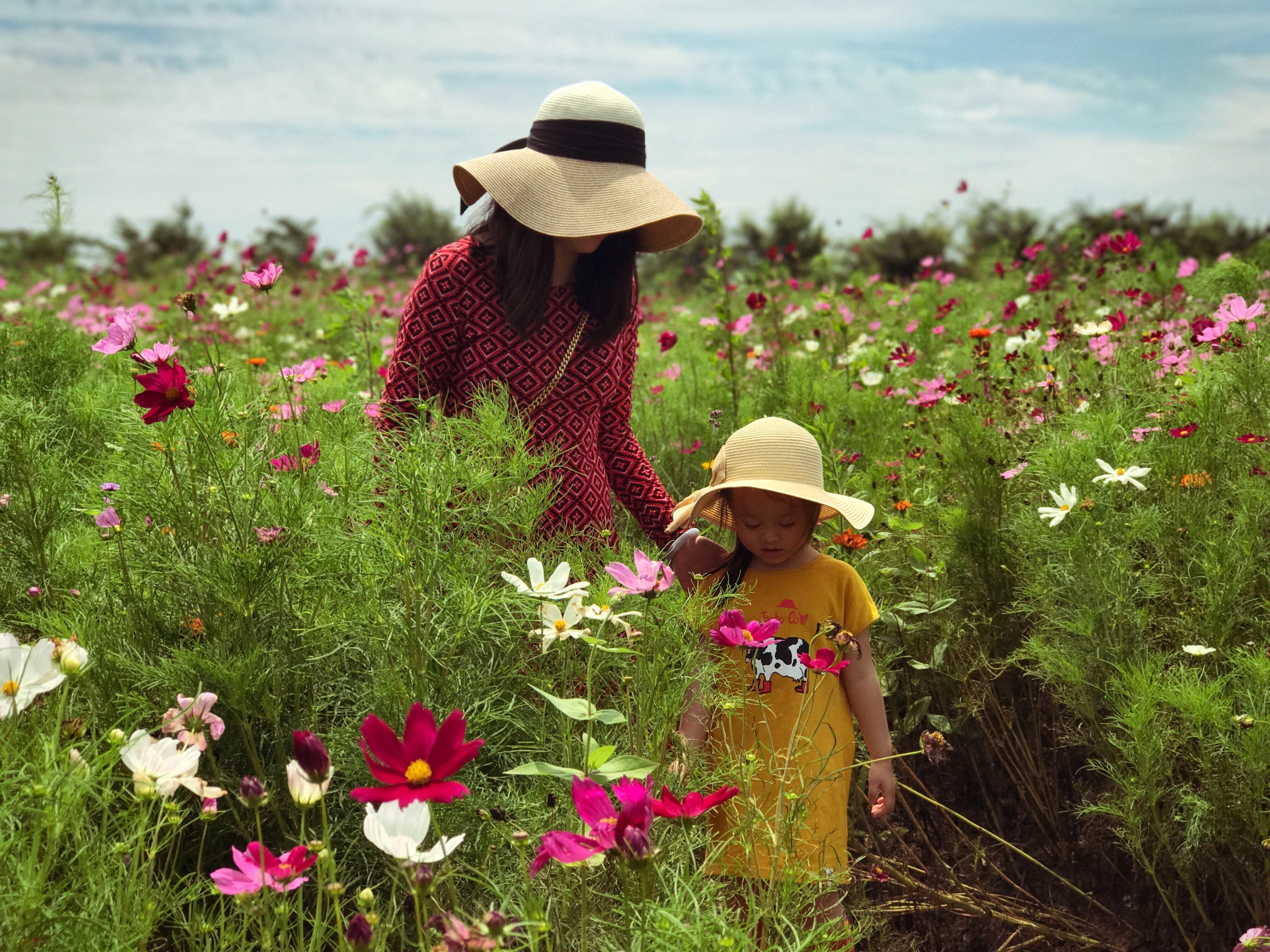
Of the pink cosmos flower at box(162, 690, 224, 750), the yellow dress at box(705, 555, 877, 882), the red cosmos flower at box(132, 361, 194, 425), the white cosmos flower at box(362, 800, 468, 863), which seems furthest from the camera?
the yellow dress at box(705, 555, 877, 882)

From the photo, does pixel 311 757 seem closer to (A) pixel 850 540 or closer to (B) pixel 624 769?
(B) pixel 624 769

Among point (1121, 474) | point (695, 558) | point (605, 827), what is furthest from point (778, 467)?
point (605, 827)

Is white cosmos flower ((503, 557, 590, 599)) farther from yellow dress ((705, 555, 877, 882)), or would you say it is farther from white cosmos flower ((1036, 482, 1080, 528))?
white cosmos flower ((1036, 482, 1080, 528))

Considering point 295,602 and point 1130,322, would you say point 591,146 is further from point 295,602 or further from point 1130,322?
point 1130,322

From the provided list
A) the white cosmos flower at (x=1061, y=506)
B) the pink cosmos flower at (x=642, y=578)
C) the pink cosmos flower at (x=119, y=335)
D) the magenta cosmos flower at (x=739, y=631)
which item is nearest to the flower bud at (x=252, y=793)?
the pink cosmos flower at (x=642, y=578)

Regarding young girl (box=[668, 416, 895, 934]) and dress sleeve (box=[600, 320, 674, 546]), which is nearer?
young girl (box=[668, 416, 895, 934])

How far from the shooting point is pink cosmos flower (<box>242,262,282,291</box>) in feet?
5.40

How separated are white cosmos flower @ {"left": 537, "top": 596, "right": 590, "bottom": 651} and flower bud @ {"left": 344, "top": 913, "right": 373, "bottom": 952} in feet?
1.41

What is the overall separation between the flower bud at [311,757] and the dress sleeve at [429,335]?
1.09m

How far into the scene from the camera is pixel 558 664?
1626 mm

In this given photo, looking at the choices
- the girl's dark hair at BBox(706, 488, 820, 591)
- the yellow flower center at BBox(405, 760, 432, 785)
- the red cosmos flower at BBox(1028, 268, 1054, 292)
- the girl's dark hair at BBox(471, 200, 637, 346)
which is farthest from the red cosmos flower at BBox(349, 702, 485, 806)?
the red cosmos flower at BBox(1028, 268, 1054, 292)

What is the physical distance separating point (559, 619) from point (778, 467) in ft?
2.34

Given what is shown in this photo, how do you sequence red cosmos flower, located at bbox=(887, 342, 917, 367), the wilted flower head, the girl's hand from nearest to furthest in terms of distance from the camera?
the girl's hand, the wilted flower head, red cosmos flower, located at bbox=(887, 342, 917, 367)

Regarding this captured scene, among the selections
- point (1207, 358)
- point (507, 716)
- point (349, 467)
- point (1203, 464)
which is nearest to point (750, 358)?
point (1207, 358)
